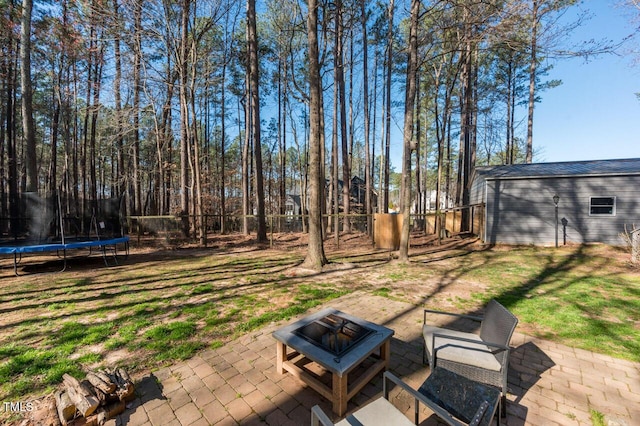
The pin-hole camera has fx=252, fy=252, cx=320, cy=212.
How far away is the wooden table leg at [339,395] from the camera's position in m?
2.05

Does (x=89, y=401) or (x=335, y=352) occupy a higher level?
(x=335, y=352)

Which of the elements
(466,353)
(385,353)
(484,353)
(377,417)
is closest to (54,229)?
(385,353)

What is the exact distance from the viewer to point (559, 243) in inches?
428

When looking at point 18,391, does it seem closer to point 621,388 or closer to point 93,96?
point 621,388

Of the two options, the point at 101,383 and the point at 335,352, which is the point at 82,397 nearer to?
the point at 101,383

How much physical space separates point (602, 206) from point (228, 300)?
14663 mm

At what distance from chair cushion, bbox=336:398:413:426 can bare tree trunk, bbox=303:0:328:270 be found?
17.6 ft

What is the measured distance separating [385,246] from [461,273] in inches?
155

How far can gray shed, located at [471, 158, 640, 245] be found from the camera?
10.2m

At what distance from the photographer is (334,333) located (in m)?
2.44

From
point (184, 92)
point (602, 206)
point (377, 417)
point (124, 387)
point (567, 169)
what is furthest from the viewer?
point (567, 169)

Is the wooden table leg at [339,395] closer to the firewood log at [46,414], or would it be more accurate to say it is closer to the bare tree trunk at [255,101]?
the firewood log at [46,414]

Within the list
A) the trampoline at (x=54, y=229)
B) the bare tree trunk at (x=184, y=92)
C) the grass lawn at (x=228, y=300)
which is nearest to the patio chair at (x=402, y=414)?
the grass lawn at (x=228, y=300)

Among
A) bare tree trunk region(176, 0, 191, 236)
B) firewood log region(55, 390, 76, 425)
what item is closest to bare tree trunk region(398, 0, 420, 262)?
firewood log region(55, 390, 76, 425)
